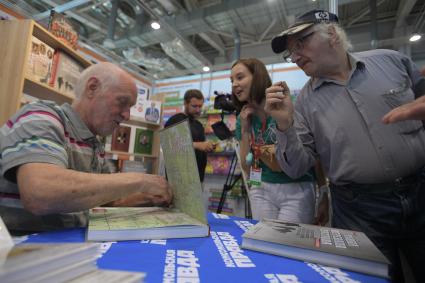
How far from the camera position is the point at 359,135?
965 millimetres

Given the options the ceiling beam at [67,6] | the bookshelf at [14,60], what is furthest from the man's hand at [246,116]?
the ceiling beam at [67,6]

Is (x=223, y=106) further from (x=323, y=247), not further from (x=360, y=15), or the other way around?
(x=360, y=15)

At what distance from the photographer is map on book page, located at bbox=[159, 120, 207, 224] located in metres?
0.67

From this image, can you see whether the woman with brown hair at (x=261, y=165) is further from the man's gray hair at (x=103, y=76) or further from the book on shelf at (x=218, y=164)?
the book on shelf at (x=218, y=164)

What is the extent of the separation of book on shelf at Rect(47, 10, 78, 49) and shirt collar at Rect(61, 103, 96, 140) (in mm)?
1559

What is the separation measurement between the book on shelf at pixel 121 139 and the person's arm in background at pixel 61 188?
272 centimetres

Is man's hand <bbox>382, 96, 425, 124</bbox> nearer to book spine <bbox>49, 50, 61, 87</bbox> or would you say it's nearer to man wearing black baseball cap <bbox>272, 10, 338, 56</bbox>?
man wearing black baseball cap <bbox>272, 10, 338, 56</bbox>

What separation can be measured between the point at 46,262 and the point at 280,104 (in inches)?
34.0

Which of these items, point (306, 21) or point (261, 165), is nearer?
point (306, 21)

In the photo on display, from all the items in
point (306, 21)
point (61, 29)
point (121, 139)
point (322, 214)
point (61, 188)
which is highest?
point (61, 29)

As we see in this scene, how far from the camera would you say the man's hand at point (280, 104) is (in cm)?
92

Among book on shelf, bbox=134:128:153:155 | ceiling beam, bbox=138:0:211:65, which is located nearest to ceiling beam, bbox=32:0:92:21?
ceiling beam, bbox=138:0:211:65

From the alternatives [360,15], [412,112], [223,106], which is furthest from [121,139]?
[360,15]

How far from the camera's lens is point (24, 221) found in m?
0.78
